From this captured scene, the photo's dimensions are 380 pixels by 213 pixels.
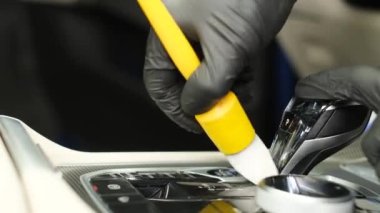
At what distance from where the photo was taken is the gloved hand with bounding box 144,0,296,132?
51cm

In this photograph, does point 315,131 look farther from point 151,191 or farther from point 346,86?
point 151,191

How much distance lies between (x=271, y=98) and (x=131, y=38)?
0.25 metres

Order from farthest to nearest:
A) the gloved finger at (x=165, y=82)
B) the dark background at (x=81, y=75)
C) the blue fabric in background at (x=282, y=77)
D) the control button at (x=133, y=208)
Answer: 1. the blue fabric in background at (x=282, y=77)
2. the dark background at (x=81, y=75)
3. the gloved finger at (x=165, y=82)
4. the control button at (x=133, y=208)

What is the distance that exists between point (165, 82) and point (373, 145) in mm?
206

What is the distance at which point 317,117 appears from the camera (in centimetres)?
56

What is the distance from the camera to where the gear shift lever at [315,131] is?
21.8 inches

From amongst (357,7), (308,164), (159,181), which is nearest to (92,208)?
(159,181)

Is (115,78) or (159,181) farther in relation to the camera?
(115,78)

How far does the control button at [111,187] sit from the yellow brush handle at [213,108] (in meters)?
0.08

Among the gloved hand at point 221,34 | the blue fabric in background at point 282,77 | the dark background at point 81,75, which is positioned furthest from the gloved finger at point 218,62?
the blue fabric in background at point 282,77

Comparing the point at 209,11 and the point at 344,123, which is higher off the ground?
the point at 209,11

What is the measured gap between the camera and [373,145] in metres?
0.49

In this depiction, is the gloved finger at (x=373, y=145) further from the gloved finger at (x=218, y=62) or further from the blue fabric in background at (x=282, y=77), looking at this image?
the blue fabric in background at (x=282, y=77)

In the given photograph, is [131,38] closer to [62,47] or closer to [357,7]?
[62,47]
